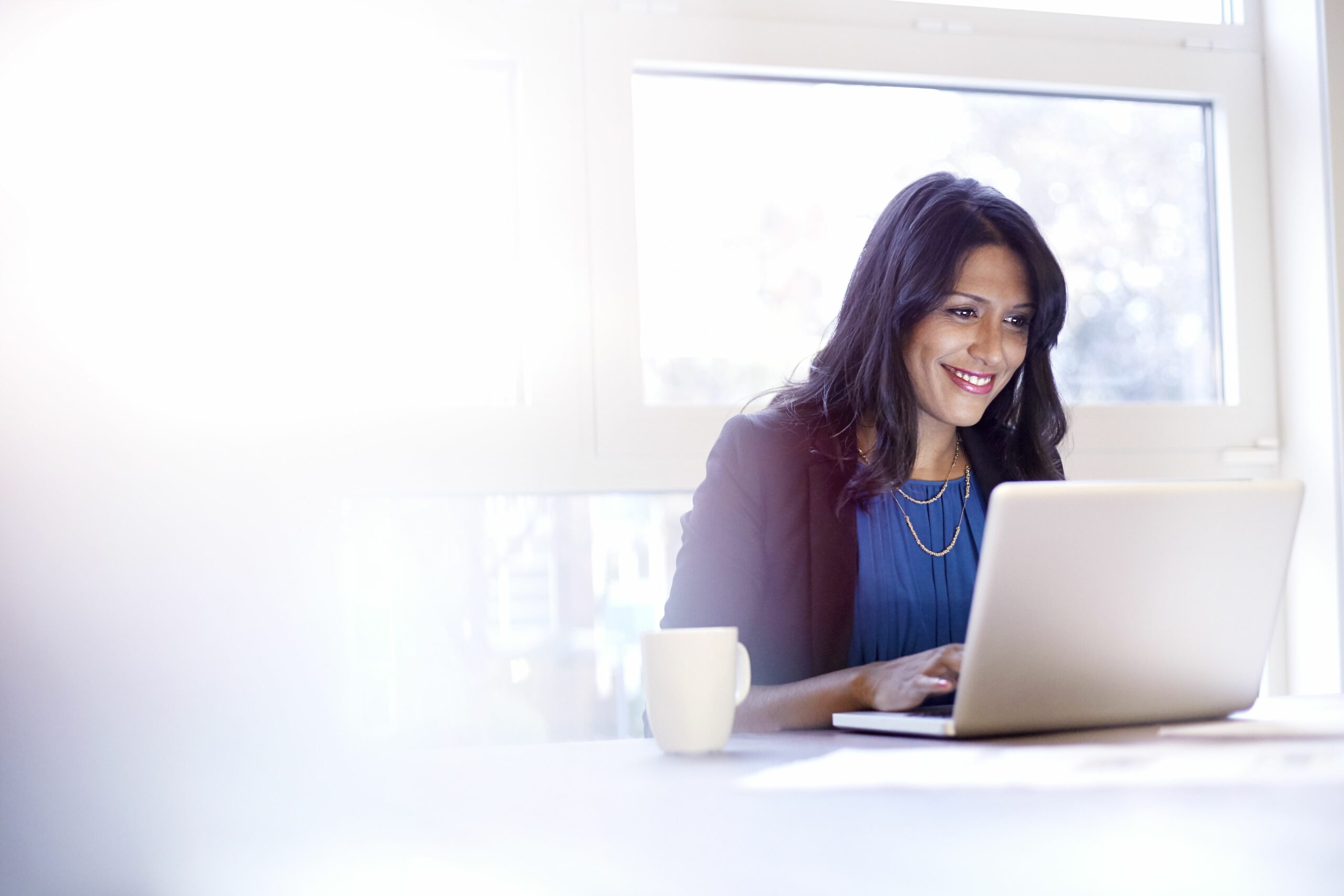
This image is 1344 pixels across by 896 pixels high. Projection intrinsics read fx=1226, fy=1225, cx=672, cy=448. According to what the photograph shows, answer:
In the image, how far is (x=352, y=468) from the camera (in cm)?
217

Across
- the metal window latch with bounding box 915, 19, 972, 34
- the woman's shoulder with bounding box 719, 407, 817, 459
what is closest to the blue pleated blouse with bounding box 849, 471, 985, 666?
the woman's shoulder with bounding box 719, 407, 817, 459

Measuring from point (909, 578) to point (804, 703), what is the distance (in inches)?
20.3

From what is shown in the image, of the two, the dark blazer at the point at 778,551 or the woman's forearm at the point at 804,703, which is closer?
the woman's forearm at the point at 804,703

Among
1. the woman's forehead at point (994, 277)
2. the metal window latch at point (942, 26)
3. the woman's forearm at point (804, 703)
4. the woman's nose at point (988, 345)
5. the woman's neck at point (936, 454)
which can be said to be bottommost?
the woman's forearm at point (804, 703)

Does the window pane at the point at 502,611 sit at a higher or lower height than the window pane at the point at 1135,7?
lower

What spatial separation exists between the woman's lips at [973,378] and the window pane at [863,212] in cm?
41

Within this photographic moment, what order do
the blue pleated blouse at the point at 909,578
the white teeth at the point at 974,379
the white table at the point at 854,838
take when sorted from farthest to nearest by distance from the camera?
the white teeth at the point at 974,379
the blue pleated blouse at the point at 909,578
the white table at the point at 854,838

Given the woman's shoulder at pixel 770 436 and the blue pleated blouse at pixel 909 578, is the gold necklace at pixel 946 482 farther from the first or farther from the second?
the woman's shoulder at pixel 770 436

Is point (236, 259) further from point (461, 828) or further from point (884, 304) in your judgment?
point (461, 828)

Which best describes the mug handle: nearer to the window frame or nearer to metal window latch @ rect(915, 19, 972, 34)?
the window frame

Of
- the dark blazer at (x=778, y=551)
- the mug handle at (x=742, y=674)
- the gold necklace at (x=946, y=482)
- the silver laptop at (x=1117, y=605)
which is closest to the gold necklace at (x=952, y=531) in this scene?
the gold necklace at (x=946, y=482)

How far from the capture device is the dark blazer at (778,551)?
1.73 meters

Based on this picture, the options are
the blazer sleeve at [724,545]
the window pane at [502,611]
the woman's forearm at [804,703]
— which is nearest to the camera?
the woman's forearm at [804,703]

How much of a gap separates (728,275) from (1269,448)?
1253 millimetres
